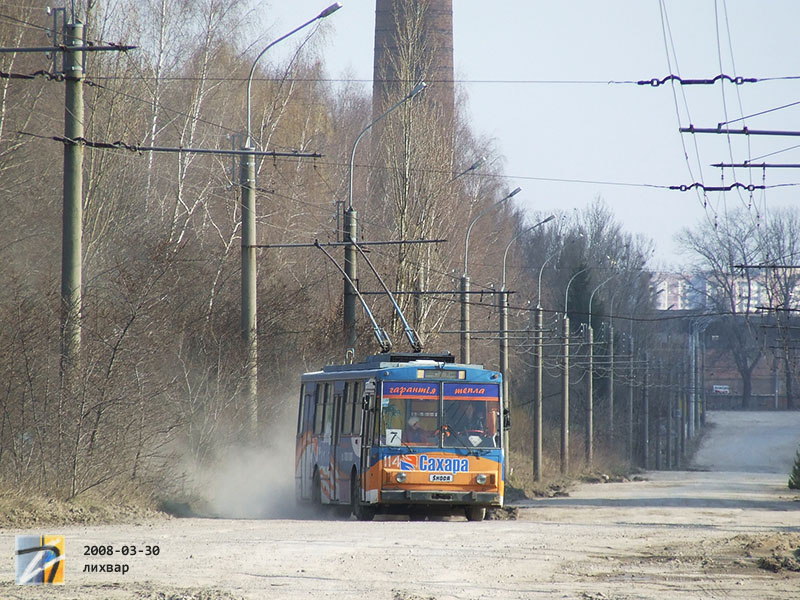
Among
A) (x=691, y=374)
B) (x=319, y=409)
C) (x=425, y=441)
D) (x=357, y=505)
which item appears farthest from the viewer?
(x=691, y=374)

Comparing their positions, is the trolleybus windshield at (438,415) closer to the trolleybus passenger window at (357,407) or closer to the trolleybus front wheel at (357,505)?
the trolleybus passenger window at (357,407)

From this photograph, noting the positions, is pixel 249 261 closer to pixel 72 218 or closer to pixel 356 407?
pixel 356 407

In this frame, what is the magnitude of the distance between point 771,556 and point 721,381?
106085mm

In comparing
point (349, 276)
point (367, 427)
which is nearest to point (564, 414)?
point (349, 276)

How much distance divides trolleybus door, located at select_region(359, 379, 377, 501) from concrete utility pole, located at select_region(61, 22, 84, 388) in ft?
18.1

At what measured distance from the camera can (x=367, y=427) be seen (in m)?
20.6

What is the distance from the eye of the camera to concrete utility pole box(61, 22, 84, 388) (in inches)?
652

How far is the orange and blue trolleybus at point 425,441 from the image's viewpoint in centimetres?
2009

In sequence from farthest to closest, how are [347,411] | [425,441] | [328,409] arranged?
1. [328,409]
2. [347,411]
3. [425,441]

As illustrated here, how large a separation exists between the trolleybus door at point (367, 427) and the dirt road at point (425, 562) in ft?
10.5

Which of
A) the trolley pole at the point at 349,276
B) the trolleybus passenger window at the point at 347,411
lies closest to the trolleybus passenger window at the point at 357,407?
the trolleybus passenger window at the point at 347,411

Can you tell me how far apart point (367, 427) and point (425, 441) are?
1.05 meters

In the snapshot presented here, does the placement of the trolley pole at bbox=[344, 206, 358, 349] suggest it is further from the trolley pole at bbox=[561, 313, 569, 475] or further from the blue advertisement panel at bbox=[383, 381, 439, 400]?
the trolley pole at bbox=[561, 313, 569, 475]

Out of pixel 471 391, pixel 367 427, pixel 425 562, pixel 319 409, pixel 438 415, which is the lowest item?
pixel 425 562
